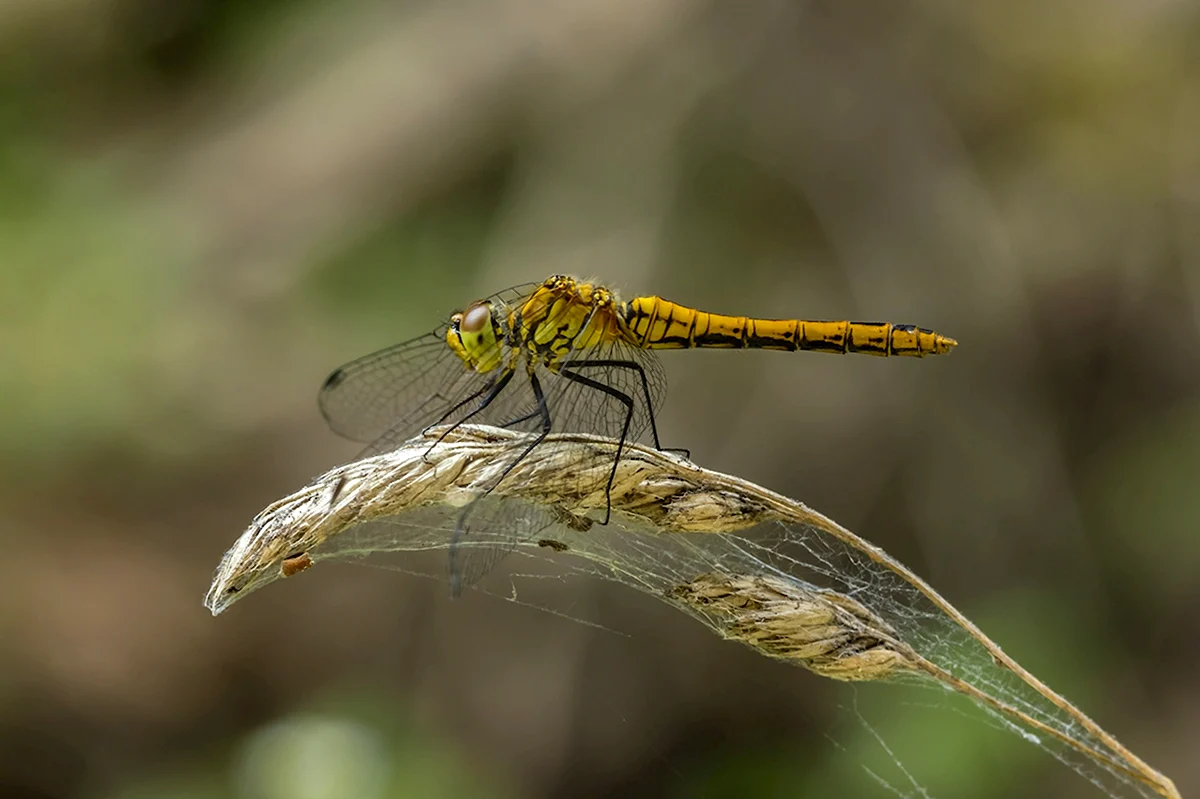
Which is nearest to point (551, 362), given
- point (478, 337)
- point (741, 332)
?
point (478, 337)

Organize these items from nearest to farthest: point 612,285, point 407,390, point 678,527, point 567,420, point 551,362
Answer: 1. point 678,527
2. point 567,420
3. point 551,362
4. point 407,390
5. point 612,285

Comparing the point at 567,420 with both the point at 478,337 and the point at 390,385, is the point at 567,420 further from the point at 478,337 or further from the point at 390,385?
the point at 390,385

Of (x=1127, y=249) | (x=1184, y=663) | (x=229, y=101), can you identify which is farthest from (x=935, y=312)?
(x=229, y=101)

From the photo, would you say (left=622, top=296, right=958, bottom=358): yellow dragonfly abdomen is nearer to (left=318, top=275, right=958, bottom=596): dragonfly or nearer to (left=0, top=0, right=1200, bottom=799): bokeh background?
(left=318, top=275, right=958, bottom=596): dragonfly

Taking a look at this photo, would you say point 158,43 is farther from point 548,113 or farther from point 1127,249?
point 1127,249

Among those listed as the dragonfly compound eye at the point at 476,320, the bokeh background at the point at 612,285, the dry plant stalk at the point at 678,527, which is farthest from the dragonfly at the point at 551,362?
the bokeh background at the point at 612,285

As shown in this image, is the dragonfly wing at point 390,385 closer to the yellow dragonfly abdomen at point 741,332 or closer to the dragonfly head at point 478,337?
the dragonfly head at point 478,337
